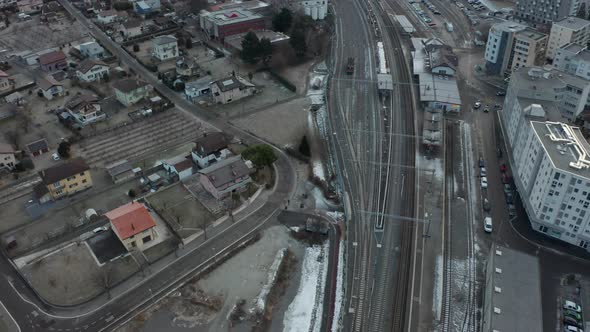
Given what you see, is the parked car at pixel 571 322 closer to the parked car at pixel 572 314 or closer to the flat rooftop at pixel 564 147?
the parked car at pixel 572 314

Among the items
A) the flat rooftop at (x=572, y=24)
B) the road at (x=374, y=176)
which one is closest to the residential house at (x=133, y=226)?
the road at (x=374, y=176)

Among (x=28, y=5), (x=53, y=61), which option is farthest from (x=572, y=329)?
(x=28, y=5)

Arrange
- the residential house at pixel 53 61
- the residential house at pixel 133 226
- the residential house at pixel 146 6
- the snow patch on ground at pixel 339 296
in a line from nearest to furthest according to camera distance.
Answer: the snow patch on ground at pixel 339 296, the residential house at pixel 133 226, the residential house at pixel 53 61, the residential house at pixel 146 6

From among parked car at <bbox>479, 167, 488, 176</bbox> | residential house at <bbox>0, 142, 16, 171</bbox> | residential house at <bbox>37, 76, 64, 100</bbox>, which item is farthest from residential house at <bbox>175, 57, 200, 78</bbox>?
parked car at <bbox>479, 167, 488, 176</bbox>

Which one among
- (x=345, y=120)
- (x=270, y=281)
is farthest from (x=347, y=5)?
(x=270, y=281)

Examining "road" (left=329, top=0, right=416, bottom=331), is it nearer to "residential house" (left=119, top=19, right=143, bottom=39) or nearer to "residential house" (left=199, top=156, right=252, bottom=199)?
"residential house" (left=199, top=156, right=252, bottom=199)

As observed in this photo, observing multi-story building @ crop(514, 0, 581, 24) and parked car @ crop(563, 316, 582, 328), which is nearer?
parked car @ crop(563, 316, 582, 328)
